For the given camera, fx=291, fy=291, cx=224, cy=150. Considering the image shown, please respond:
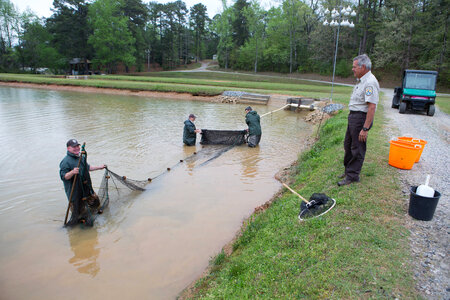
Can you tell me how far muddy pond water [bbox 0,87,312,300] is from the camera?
15.1 feet

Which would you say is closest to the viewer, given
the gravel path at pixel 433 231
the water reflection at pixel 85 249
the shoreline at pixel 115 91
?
the gravel path at pixel 433 231

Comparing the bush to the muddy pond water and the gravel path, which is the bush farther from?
the gravel path

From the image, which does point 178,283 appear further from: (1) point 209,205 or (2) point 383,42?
(2) point 383,42

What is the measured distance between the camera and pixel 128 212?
662 cm

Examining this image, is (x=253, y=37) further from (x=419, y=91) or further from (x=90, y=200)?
(x=90, y=200)

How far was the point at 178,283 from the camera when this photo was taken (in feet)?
14.7

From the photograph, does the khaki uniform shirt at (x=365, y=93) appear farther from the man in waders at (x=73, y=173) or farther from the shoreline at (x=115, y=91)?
the shoreline at (x=115, y=91)

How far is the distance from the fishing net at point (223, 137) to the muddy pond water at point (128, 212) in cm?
37

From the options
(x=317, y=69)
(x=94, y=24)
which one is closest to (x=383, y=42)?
(x=317, y=69)

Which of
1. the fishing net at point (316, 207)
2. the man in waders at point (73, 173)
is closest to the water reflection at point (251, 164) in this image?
the fishing net at point (316, 207)

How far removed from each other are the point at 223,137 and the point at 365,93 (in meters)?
7.37

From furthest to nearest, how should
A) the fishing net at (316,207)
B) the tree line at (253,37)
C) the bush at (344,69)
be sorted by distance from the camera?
the bush at (344,69), the tree line at (253,37), the fishing net at (316,207)

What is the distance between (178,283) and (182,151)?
7297 millimetres

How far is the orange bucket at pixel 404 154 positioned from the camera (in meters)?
6.18
